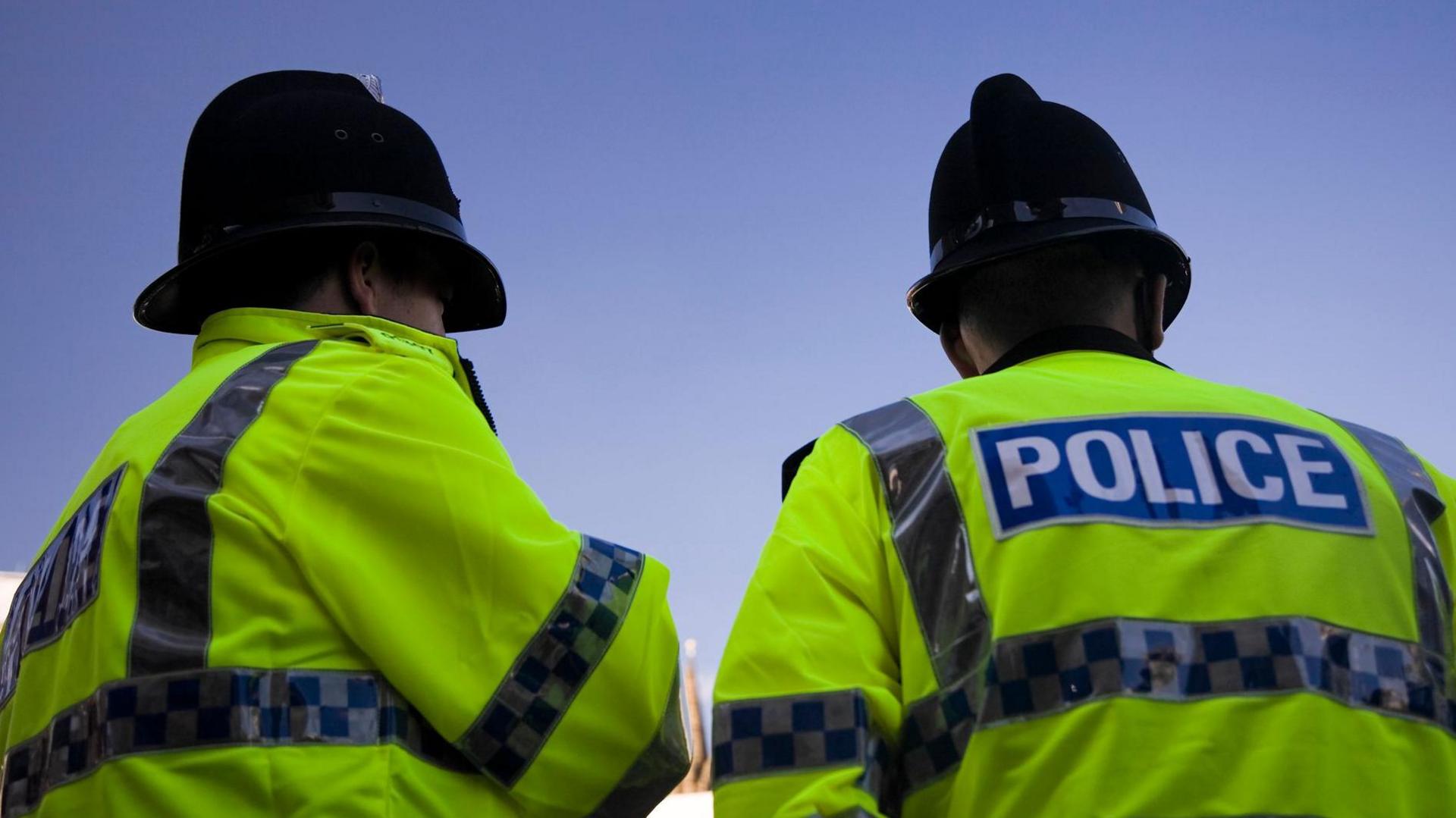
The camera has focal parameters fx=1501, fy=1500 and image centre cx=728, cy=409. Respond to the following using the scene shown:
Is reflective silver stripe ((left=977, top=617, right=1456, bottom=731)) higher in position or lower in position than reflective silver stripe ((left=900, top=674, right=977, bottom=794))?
higher

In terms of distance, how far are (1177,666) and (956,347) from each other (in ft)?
3.51

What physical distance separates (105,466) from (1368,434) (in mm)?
2235

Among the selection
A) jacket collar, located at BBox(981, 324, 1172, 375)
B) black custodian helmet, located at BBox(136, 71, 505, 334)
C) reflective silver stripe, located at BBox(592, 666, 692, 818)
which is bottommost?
reflective silver stripe, located at BBox(592, 666, 692, 818)

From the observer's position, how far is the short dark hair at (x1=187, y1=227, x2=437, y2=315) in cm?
298

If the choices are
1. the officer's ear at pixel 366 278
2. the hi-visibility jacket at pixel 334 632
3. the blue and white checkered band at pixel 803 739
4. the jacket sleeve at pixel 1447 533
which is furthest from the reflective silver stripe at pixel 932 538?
the officer's ear at pixel 366 278

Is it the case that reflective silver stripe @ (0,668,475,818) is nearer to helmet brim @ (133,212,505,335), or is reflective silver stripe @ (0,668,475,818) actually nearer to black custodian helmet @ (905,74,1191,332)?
helmet brim @ (133,212,505,335)

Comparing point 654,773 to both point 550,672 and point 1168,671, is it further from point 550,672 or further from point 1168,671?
point 1168,671

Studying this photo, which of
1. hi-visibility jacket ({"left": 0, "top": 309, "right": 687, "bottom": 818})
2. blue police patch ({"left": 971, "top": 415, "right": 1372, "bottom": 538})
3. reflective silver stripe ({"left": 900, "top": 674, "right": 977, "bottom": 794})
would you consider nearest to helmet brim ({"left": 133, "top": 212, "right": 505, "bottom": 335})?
hi-visibility jacket ({"left": 0, "top": 309, "right": 687, "bottom": 818})

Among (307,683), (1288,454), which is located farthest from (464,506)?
(1288,454)

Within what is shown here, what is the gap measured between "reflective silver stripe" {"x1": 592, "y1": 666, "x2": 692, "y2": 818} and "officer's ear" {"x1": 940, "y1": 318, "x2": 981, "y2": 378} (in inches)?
36.0

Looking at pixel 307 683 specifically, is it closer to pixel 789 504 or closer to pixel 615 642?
pixel 615 642

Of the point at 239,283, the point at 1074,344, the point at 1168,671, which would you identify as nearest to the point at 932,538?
the point at 1168,671

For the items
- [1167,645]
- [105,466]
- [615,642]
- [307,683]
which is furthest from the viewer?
[105,466]

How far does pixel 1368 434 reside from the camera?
262cm
